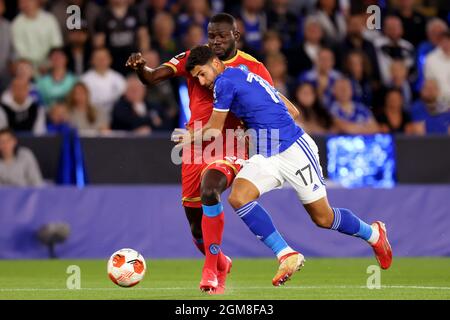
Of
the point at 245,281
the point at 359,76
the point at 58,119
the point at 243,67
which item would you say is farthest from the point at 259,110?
the point at 359,76

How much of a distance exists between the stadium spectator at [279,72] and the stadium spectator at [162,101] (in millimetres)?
1440

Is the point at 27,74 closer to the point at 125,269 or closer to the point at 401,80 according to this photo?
the point at 401,80

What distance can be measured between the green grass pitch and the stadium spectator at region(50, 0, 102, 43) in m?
4.41

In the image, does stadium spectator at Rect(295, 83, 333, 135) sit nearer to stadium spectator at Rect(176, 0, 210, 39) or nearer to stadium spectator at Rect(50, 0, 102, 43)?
stadium spectator at Rect(176, 0, 210, 39)

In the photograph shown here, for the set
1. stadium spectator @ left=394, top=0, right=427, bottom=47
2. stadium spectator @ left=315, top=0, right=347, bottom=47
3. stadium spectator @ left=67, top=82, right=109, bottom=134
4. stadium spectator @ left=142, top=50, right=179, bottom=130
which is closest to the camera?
stadium spectator @ left=67, top=82, right=109, bottom=134

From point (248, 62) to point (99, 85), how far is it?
647 cm

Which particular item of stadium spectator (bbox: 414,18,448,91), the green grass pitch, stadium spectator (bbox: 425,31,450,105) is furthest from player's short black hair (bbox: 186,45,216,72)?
stadium spectator (bbox: 414,18,448,91)

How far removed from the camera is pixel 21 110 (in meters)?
16.5

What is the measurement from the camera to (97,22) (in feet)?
57.8

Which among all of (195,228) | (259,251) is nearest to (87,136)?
(259,251)

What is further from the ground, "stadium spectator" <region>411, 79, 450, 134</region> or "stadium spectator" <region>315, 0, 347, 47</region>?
"stadium spectator" <region>315, 0, 347, 47</region>

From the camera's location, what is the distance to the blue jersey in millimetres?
9922

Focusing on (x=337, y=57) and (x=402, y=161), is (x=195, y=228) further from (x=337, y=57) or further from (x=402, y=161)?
(x=337, y=57)

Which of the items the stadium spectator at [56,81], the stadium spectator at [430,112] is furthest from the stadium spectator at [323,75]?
the stadium spectator at [56,81]
